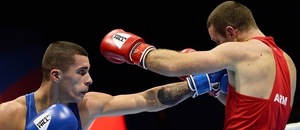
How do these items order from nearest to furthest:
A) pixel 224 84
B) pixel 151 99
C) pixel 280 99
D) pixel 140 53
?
pixel 280 99 < pixel 140 53 < pixel 224 84 < pixel 151 99

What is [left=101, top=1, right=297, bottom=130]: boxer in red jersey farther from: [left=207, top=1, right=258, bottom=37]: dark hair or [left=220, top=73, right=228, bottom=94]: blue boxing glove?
[left=220, top=73, right=228, bottom=94]: blue boxing glove

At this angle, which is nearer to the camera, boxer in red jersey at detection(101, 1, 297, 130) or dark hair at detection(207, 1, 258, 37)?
boxer in red jersey at detection(101, 1, 297, 130)

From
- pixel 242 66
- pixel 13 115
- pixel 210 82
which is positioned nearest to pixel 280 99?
pixel 242 66

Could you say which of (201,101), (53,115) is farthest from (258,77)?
(201,101)

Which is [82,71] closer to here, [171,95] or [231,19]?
[171,95]

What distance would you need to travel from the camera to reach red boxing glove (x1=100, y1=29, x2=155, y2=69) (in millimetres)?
2412

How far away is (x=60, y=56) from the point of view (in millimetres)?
2641

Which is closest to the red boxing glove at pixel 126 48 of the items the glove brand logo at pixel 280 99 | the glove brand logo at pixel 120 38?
the glove brand logo at pixel 120 38

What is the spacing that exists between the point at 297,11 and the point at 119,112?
357 cm

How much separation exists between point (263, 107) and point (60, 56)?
1079 millimetres

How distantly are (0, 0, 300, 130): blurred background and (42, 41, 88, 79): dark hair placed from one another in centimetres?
208

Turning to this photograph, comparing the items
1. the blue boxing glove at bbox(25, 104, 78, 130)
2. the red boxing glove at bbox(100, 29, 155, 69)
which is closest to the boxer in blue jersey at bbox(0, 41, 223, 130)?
the blue boxing glove at bbox(25, 104, 78, 130)

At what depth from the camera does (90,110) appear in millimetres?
2754

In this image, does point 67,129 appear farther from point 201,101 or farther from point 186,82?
point 201,101
